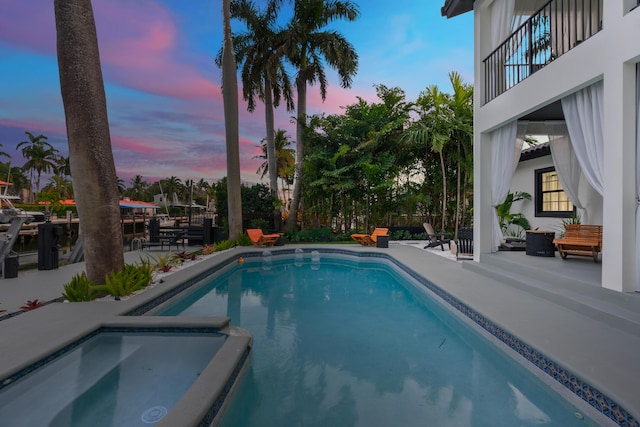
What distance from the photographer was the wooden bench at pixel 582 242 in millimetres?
6118

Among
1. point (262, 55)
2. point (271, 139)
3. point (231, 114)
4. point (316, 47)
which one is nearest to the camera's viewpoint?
point (231, 114)

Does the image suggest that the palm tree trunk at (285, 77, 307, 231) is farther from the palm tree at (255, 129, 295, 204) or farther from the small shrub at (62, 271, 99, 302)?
the palm tree at (255, 129, 295, 204)

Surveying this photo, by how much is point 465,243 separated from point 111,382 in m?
8.63

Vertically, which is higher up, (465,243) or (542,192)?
(542,192)

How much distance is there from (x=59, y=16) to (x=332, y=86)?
11.6 meters

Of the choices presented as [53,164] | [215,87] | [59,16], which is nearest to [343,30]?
[215,87]

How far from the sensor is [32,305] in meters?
4.45

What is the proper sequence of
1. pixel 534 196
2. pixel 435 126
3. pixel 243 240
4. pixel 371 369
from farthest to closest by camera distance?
1. pixel 243 240
2. pixel 435 126
3. pixel 534 196
4. pixel 371 369

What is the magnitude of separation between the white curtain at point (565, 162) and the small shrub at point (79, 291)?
29.4 feet

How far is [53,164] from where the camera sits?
149 feet

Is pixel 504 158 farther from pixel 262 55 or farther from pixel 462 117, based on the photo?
pixel 262 55

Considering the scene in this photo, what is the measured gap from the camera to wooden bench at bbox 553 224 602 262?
20.1 feet

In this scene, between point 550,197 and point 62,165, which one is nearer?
point 550,197

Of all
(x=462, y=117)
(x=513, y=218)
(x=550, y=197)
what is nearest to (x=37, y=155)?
(x=462, y=117)
